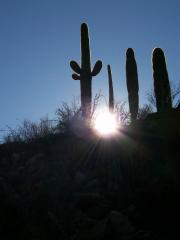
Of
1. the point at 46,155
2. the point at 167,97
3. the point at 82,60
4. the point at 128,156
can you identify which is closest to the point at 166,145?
the point at 128,156

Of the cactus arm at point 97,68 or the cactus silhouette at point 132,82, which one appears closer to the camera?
the cactus silhouette at point 132,82

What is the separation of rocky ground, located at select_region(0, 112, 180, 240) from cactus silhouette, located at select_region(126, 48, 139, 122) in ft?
19.3

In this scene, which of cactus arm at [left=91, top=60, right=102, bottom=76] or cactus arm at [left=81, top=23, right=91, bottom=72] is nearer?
cactus arm at [left=81, top=23, right=91, bottom=72]

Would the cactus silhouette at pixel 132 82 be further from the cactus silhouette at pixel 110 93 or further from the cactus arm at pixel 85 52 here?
the cactus arm at pixel 85 52

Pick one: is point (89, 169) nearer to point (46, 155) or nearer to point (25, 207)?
point (46, 155)

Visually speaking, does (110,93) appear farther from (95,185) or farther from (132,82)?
(95,185)

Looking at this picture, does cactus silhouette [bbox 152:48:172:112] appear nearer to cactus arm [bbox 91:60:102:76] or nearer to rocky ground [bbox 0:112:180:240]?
cactus arm [bbox 91:60:102:76]

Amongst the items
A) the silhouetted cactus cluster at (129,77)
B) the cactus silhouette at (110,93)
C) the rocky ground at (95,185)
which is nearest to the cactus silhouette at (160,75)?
the silhouetted cactus cluster at (129,77)

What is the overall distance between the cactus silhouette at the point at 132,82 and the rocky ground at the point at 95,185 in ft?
19.3

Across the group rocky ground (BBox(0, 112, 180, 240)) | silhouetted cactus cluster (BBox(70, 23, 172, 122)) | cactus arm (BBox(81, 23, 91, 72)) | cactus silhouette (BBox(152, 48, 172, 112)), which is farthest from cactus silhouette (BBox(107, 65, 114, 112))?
rocky ground (BBox(0, 112, 180, 240))

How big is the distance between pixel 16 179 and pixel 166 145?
3.83m

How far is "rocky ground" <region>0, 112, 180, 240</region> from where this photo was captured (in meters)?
10.5

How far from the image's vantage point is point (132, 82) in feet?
70.8

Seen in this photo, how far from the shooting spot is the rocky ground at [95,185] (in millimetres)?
10469
